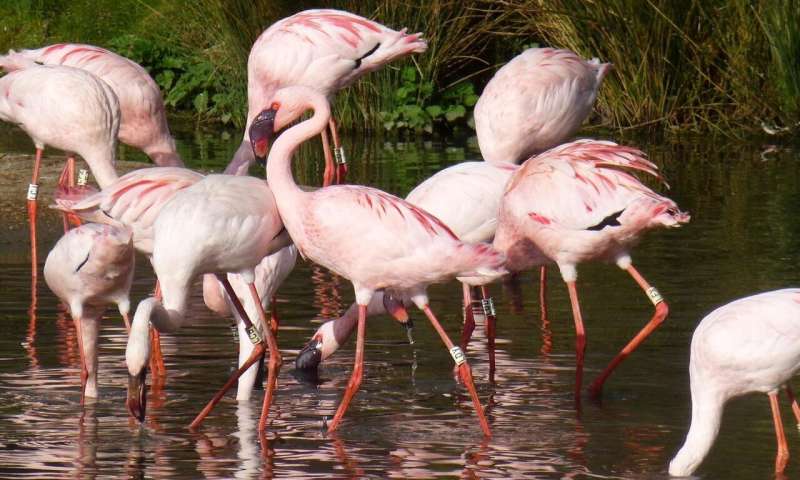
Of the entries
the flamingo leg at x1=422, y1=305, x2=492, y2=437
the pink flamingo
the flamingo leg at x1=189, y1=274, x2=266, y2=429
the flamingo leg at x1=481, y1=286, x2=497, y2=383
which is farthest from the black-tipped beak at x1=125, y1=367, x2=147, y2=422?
the pink flamingo

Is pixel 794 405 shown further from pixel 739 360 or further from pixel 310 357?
pixel 310 357

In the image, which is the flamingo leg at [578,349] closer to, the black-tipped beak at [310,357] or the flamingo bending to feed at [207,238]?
the black-tipped beak at [310,357]

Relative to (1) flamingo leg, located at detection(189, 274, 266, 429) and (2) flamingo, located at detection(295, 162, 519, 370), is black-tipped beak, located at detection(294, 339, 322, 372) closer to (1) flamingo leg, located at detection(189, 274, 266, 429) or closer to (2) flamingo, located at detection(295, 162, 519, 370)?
(2) flamingo, located at detection(295, 162, 519, 370)

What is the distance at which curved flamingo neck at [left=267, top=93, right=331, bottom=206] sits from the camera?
19.9 ft

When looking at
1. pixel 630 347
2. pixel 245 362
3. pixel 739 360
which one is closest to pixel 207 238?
pixel 245 362

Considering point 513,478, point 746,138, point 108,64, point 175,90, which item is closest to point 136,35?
point 175,90

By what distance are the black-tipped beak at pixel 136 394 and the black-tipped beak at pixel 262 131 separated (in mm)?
1395

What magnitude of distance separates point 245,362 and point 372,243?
0.77 m

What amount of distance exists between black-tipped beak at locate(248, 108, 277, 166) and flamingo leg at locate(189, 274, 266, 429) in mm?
548

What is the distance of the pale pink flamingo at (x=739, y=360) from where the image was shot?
5.07 meters

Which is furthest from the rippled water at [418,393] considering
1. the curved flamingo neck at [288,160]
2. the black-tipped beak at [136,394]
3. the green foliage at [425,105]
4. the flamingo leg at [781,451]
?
the green foliage at [425,105]

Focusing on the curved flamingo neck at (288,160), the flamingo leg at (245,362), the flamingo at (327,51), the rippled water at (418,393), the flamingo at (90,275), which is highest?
the flamingo at (327,51)

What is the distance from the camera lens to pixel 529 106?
8.40 metres

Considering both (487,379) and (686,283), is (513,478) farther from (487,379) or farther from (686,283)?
(686,283)
